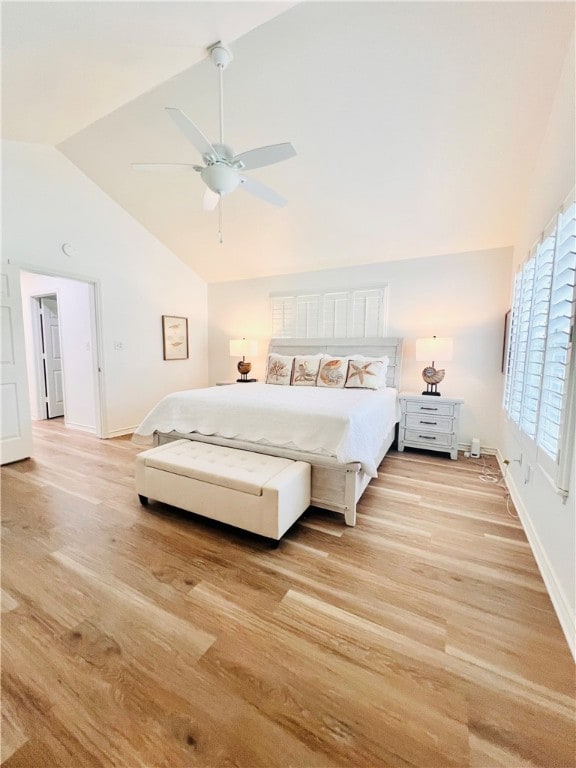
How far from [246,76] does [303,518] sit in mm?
3291

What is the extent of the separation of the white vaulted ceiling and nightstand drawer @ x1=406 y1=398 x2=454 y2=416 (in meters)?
1.85

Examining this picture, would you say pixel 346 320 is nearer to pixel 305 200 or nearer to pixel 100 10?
pixel 305 200

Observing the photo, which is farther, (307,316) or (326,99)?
(307,316)

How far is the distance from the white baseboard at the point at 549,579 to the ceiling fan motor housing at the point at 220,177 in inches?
114

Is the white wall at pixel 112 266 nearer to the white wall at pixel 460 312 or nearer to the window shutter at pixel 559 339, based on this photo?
the white wall at pixel 460 312

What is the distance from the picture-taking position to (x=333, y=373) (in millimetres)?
3738

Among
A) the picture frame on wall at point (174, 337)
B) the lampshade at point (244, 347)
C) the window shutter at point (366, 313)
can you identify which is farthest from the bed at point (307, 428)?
the picture frame on wall at point (174, 337)

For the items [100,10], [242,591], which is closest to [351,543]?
[242,591]

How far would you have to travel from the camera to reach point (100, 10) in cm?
178

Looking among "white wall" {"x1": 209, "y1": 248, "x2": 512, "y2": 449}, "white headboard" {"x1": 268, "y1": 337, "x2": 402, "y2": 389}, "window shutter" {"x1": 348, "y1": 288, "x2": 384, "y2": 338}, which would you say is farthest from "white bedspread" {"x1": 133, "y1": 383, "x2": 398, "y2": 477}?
"window shutter" {"x1": 348, "y1": 288, "x2": 384, "y2": 338}

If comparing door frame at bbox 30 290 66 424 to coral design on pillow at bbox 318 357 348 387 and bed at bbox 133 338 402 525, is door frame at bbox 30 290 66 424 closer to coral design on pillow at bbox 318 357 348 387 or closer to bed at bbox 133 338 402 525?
bed at bbox 133 338 402 525

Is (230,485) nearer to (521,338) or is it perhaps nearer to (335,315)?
(521,338)

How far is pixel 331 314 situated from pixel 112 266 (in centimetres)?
302

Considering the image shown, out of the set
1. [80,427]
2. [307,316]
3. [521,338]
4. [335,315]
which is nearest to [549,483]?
[521,338]
